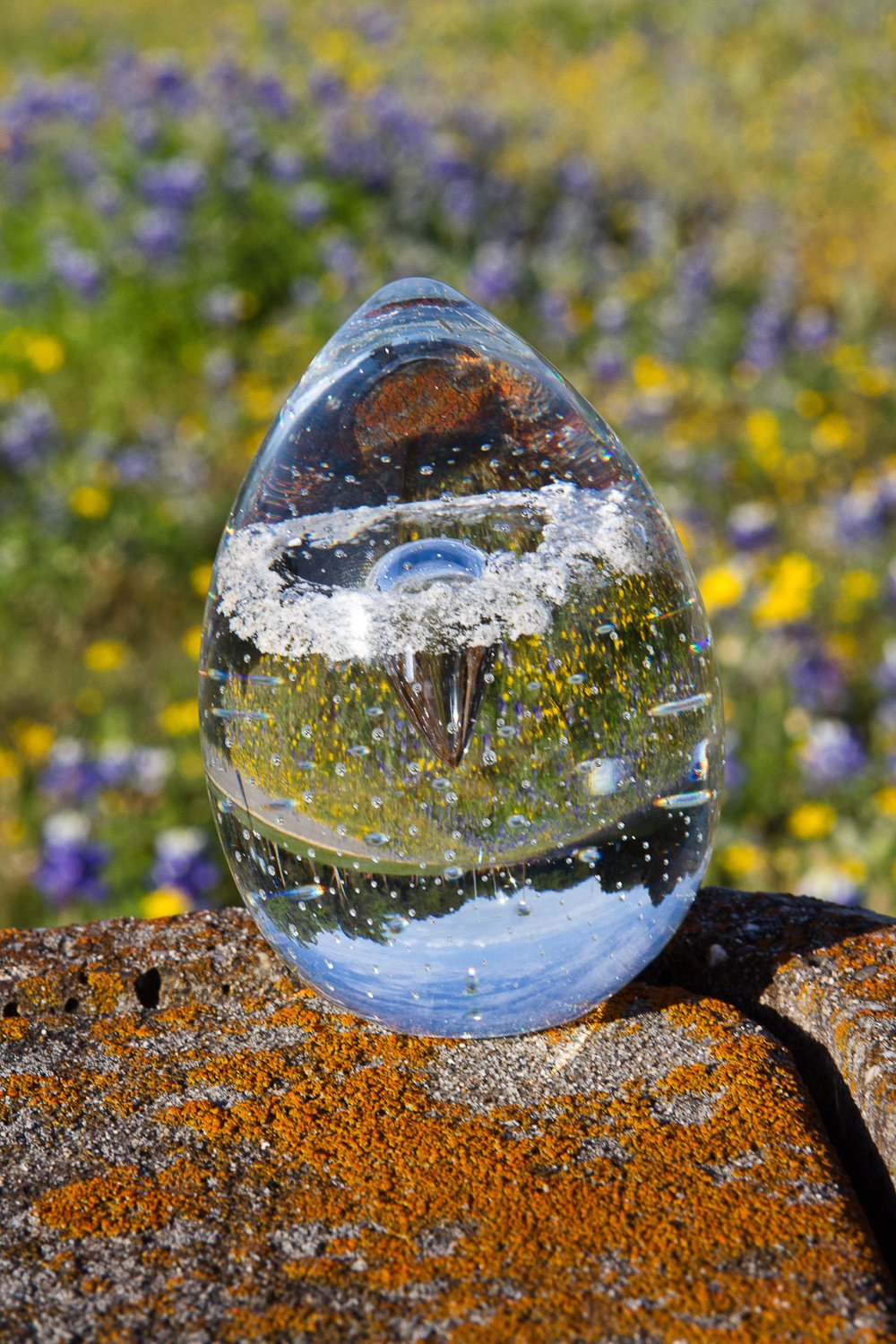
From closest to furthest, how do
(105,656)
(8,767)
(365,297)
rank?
(8,767) < (105,656) < (365,297)

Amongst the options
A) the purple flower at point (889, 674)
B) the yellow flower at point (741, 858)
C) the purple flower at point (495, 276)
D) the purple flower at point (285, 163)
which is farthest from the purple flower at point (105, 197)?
the yellow flower at point (741, 858)

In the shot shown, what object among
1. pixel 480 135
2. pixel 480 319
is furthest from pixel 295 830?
A: pixel 480 135

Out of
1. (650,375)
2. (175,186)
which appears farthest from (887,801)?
(175,186)

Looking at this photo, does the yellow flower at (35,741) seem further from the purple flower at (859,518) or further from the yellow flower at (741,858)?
the purple flower at (859,518)

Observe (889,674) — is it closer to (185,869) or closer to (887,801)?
(887,801)

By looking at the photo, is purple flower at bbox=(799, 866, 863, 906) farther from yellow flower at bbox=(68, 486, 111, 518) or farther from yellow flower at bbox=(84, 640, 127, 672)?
yellow flower at bbox=(68, 486, 111, 518)

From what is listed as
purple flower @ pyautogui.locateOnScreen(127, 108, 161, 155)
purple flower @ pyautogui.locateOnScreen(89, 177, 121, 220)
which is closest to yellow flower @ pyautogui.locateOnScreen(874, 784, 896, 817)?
purple flower @ pyautogui.locateOnScreen(89, 177, 121, 220)

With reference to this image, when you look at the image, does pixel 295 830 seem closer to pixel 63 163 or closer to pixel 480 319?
pixel 480 319
